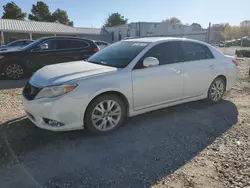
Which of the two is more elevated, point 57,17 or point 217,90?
point 57,17

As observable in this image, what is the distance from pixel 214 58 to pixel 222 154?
265cm

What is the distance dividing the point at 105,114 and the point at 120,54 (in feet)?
4.28

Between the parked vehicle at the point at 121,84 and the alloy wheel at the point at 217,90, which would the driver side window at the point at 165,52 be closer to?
the parked vehicle at the point at 121,84

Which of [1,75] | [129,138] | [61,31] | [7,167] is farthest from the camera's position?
[61,31]

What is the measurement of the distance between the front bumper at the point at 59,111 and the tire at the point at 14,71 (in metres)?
5.20

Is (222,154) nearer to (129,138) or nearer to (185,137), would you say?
(185,137)

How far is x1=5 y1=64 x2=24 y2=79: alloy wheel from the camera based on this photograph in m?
7.78

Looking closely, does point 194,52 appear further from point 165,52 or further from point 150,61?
point 150,61

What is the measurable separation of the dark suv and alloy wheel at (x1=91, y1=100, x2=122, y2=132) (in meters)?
5.45

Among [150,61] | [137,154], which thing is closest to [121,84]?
[150,61]

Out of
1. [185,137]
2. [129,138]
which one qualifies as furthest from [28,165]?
[185,137]

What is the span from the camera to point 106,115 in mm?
3594

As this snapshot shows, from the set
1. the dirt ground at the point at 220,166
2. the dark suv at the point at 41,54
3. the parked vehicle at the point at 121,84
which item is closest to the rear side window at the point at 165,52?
the parked vehicle at the point at 121,84

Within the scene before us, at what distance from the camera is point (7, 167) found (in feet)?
8.96
